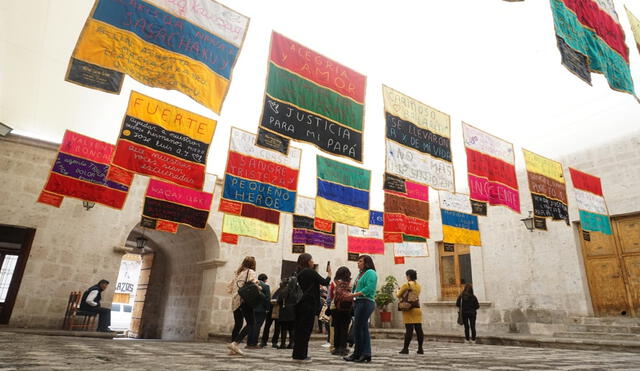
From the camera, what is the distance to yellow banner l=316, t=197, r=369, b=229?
27.5ft

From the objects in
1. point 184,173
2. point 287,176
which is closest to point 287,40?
point 184,173

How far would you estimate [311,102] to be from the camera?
5680mm

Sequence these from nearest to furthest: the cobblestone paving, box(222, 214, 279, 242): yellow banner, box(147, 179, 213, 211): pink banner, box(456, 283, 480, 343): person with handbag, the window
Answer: the cobblestone paving
box(147, 179, 213, 211): pink banner
box(222, 214, 279, 242): yellow banner
box(456, 283, 480, 343): person with handbag
the window

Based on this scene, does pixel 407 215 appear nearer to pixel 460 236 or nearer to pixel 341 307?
pixel 460 236

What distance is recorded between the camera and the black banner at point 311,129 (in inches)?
205

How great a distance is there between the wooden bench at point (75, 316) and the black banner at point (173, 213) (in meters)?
3.35

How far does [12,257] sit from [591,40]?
1368 cm

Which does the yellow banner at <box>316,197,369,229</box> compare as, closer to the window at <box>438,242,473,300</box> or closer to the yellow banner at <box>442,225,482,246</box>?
the yellow banner at <box>442,225,482,246</box>

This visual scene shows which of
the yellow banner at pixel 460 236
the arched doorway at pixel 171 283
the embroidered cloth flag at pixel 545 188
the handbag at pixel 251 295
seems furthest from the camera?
the arched doorway at pixel 171 283

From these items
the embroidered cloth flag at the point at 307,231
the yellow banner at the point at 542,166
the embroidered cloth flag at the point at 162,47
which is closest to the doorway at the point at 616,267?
the yellow banner at the point at 542,166

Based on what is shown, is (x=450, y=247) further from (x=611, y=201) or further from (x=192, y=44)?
(x=192, y=44)

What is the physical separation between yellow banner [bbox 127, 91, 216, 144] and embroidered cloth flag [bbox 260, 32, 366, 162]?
2.03 m

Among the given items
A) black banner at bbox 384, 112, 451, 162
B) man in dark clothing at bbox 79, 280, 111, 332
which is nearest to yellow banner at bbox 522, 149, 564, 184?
black banner at bbox 384, 112, 451, 162

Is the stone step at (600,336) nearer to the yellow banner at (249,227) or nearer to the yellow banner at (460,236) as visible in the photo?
the yellow banner at (460,236)
